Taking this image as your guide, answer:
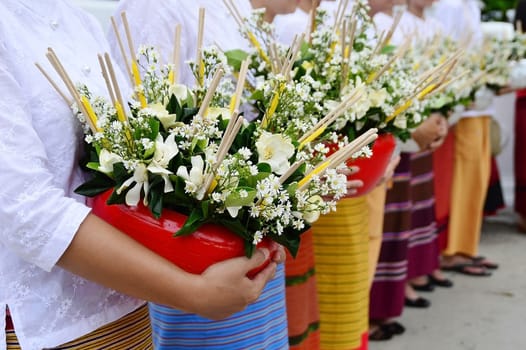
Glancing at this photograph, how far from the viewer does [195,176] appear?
117 cm

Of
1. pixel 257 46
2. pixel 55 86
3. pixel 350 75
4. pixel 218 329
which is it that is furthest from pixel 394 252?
pixel 55 86

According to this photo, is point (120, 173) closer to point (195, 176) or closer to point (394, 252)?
point (195, 176)

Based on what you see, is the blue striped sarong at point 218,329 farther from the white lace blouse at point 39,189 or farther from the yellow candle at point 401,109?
the yellow candle at point 401,109

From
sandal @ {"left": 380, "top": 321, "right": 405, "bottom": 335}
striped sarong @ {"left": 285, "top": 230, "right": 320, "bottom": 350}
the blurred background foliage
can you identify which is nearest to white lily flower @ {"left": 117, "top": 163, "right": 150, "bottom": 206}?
striped sarong @ {"left": 285, "top": 230, "right": 320, "bottom": 350}

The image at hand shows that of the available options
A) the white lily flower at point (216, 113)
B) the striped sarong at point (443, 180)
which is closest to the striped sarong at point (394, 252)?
the striped sarong at point (443, 180)

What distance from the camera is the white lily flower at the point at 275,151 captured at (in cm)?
127

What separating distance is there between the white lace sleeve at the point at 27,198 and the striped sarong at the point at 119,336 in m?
0.16

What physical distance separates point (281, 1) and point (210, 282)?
123 cm

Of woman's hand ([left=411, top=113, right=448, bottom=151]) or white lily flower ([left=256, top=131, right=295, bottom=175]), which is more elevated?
white lily flower ([left=256, top=131, right=295, bottom=175])

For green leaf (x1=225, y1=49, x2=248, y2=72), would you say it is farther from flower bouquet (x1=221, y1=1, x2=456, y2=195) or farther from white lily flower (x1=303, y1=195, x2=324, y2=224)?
white lily flower (x1=303, y1=195, x2=324, y2=224)

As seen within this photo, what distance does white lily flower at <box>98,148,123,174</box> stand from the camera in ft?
3.86

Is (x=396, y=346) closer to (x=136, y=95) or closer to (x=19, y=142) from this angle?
(x=136, y=95)

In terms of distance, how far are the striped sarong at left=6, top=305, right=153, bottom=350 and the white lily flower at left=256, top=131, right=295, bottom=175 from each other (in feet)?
1.22

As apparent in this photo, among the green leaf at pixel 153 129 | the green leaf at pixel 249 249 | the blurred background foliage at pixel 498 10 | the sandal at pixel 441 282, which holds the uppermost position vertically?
the blurred background foliage at pixel 498 10
